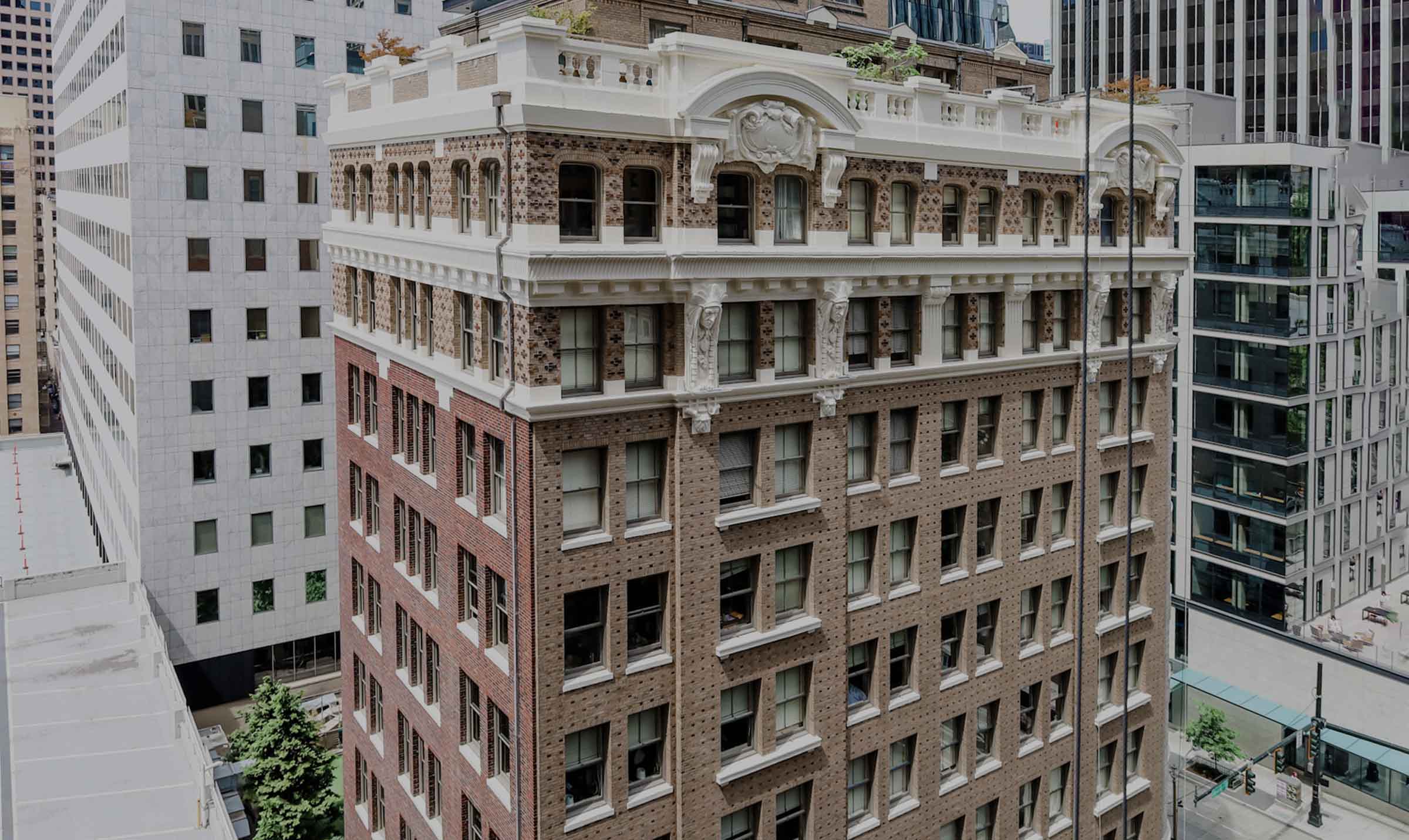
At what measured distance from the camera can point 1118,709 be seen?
40031 millimetres

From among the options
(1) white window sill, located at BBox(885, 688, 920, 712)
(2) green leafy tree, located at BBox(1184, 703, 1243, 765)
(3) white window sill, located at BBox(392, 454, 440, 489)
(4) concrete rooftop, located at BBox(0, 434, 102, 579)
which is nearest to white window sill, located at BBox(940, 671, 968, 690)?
(1) white window sill, located at BBox(885, 688, 920, 712)

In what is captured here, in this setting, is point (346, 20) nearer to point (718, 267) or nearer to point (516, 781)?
point (718, 267)

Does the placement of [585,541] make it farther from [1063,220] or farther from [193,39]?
[193,39]

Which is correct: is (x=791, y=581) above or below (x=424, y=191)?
below

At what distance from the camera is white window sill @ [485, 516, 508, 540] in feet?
87.5

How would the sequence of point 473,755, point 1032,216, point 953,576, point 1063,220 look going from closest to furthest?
point 473,755
point 953,576
point 1032,216
point 1063,220

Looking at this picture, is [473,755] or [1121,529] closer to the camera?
[473,755]

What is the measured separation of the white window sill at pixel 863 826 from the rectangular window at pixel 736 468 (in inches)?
410

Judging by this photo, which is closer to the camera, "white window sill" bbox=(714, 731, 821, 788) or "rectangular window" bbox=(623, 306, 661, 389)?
"rectangular window" bbox=(623, 306, 661, 389)

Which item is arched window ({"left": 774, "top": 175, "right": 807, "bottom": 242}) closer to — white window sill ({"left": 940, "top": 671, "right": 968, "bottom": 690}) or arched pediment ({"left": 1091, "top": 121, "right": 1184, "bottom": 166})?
arched pediment ({"left": 1091, "top": 121, "right": 1184, "bottom": 166})

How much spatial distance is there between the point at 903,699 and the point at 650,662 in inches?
368

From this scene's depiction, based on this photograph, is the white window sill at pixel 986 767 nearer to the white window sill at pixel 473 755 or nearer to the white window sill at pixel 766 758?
the white window sill at pixel 766 758

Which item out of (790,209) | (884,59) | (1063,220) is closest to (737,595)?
(790,209)

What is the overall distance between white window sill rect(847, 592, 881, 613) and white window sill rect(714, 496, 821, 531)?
11.0 ft
